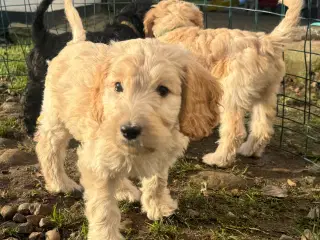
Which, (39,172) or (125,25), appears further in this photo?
(125,25)

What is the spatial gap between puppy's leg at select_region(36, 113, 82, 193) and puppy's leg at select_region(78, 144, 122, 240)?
32.4 inches

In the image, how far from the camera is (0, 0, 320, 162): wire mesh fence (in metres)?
4.80

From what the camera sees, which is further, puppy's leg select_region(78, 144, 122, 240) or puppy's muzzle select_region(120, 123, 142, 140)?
puppy's leg select_region(78, 144, 122, 240)

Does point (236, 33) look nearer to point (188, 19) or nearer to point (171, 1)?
point (188, 19)

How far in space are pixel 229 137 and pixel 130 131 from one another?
2219mm

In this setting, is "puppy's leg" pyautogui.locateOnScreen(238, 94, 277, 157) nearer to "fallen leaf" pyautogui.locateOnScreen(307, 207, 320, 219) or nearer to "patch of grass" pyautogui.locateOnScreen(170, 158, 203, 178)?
"patch of grass" pyautogui.locateOnScreen(170, 158, 203, 178)

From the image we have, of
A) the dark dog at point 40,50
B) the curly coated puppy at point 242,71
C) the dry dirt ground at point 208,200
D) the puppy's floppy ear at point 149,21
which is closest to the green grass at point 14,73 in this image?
the dark dog at point 40,50

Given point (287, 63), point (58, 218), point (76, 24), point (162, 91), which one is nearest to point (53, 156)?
point (58, 218)

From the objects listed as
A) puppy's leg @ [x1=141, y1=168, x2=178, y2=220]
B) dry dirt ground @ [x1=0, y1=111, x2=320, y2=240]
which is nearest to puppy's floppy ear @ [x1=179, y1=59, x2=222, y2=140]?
puppy's leg @ [x1=141, y1=168, x2=178, y2=220]

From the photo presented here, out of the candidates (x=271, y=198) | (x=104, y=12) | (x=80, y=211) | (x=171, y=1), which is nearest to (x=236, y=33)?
(x=171, y=1)

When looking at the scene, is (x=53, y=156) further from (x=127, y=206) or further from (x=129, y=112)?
(x=129, y=112)

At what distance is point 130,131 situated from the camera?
2.34 metres

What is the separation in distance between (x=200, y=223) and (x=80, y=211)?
36.7 inches

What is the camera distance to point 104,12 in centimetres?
786
